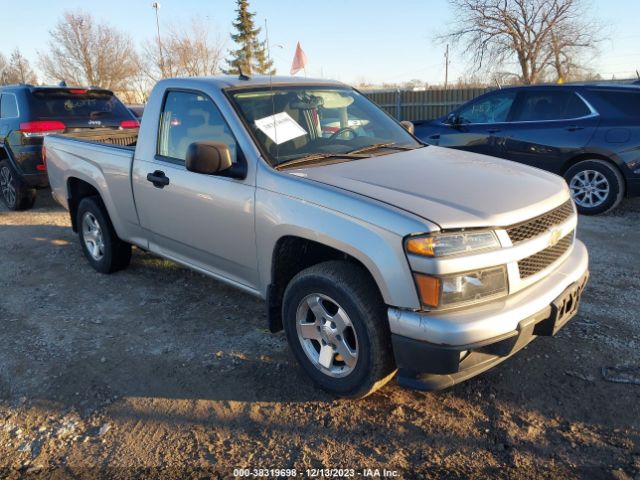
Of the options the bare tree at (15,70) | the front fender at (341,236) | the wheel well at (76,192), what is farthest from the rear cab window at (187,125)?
the bare tree at (15,70)

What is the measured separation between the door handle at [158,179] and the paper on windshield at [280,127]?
0.91m

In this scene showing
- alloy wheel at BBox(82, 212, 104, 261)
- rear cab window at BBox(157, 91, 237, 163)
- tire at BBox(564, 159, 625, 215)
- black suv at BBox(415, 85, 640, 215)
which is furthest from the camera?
tire at BBox(564, 159, 625, 215)

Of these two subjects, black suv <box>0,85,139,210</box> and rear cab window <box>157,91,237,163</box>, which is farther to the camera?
black suv <box>0,85,139,210</box>

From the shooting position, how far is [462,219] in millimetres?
2469

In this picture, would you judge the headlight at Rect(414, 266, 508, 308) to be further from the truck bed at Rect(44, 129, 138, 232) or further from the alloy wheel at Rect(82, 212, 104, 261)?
the alloy wheel at Rect(82, 212, 104, 261)

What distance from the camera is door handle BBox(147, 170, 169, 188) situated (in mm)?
3826

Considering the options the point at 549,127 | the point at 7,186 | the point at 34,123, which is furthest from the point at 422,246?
the point at 7,186

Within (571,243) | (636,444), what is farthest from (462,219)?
(636,444)

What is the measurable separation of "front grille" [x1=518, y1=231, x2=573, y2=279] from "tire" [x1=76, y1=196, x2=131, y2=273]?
379 centimetres

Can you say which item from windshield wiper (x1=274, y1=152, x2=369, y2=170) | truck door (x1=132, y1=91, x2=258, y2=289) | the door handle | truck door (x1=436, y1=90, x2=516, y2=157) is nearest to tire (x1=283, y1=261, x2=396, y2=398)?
truck door (x1=132, y1=91, x2=258, y2=289)

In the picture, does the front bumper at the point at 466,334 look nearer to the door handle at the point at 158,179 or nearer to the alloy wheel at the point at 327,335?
the alloy wheel at the point at 327,335

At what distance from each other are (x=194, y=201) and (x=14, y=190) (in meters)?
5.71

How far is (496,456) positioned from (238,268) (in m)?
1.91

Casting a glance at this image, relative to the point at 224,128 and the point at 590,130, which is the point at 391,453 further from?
the point at 590,130
